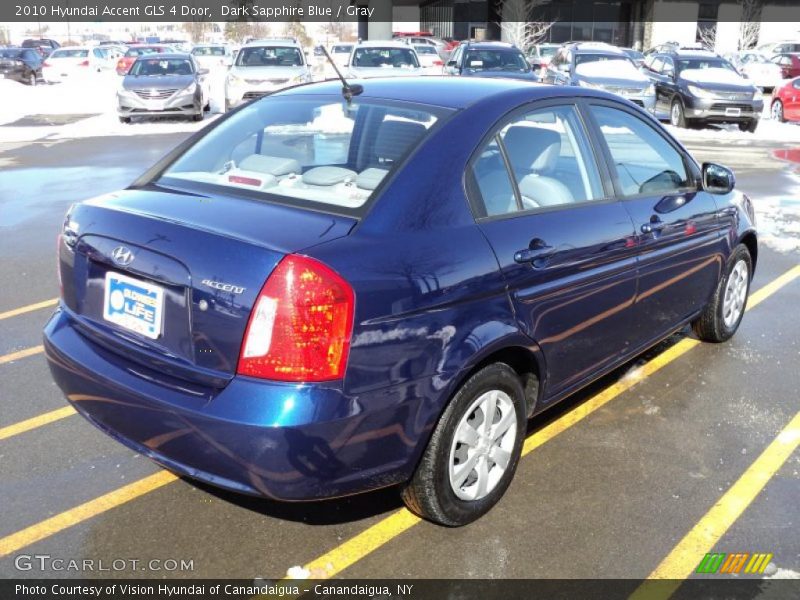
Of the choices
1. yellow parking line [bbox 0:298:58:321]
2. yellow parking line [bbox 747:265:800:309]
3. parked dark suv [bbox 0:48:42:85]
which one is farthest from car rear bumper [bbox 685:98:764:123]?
parked dark suv [bbox 0:48:42:85]

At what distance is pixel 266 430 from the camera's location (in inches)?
97.9

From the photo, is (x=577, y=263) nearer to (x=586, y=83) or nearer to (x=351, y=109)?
(x=351, y=109)

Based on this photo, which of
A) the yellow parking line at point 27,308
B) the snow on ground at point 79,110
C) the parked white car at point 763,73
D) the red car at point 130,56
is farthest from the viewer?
the parked white car at point 763,73

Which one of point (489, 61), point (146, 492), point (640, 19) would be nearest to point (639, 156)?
point (146, 492)

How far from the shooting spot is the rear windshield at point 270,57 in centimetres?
1797

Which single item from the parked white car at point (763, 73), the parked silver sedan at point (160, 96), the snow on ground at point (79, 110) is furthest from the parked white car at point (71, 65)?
the parked white car at point (763, 73)

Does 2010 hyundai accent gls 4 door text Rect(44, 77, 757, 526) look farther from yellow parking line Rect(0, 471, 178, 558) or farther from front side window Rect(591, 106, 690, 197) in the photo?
yellow parking line Rect(0, 471, 178, 558)

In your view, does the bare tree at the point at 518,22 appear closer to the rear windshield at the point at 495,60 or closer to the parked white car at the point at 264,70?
the rear windshield at the point at 495,60

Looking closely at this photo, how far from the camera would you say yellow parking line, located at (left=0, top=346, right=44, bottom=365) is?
4773mm

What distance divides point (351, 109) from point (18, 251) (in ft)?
16.4

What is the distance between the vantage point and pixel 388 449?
8.98 feet

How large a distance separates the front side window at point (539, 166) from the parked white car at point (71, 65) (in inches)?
1157

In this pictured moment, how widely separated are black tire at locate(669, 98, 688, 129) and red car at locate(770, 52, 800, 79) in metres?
14.1

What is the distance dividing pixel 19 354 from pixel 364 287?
3.24m
